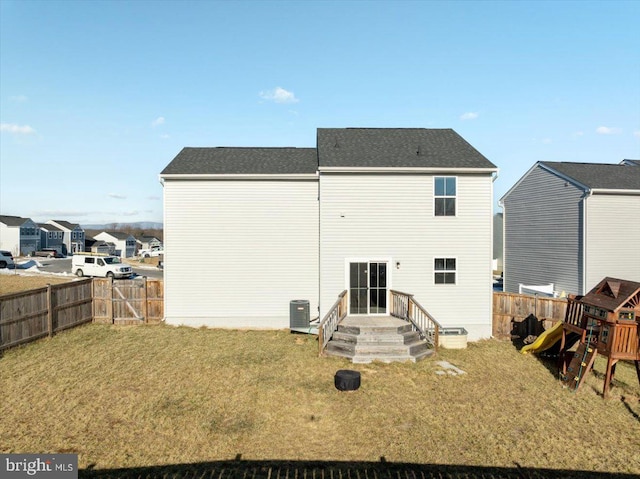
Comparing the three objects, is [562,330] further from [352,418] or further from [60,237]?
[60,237]

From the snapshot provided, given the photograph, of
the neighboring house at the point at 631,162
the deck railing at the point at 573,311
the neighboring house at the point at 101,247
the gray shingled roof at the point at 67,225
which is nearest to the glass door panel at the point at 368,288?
the deck railing at the point at 573,311

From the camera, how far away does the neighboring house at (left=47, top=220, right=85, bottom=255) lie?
74250mm

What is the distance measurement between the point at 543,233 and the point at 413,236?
415 inches

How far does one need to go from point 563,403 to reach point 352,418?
5019 millimetres

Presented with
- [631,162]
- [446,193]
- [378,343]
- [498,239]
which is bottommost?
[378,343]

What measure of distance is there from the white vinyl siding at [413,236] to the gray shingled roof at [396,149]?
0.52 meters

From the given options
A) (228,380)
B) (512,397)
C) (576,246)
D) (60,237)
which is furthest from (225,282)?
(60,237)

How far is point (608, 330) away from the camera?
9250 mm

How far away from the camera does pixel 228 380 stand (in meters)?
9.40

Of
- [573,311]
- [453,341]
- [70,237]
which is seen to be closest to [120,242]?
[70,237]

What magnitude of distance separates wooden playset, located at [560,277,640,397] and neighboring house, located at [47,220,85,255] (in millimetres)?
83417

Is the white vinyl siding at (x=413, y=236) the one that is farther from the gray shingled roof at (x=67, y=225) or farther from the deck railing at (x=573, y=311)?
the gray shingled roof at (x=67, y=225)

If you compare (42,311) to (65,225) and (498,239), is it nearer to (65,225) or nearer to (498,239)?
(498,239)

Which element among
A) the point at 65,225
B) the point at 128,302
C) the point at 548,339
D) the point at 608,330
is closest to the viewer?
the point at 608,330
